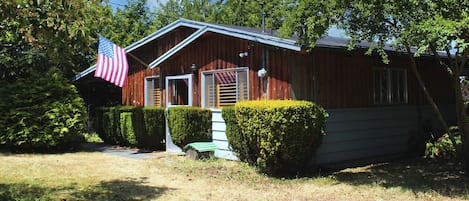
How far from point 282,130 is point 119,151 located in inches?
268

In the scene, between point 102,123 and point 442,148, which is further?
point 102,123

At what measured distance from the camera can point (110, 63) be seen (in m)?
11.0

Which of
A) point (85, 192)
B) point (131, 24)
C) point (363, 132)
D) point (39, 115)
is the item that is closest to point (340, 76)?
point (363, 132)

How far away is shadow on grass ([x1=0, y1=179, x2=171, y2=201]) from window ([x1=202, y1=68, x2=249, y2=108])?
3.44 meters

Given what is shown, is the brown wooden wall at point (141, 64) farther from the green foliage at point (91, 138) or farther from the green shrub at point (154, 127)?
the green foliage at point (91, 138)

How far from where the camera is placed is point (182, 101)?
1271 cm

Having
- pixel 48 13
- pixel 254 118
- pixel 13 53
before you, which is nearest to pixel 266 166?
pixel 254 118

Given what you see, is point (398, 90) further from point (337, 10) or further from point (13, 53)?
point (13, 53)

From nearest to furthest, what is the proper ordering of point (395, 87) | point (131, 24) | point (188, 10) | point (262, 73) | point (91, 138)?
1. point (262, 73)
2. point (395, 87)
3. point (91, 138)
4. point (131, 24)
5. point (188, 10)

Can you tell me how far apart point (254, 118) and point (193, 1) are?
93.0 feet

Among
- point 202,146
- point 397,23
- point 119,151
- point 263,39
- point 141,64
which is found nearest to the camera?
point 397,23

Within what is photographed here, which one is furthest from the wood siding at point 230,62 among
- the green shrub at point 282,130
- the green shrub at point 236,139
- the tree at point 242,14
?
the tree at point 242,14

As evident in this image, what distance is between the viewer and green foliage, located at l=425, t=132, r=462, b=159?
1081 cm

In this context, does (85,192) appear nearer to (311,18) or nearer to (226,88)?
(226,88)
